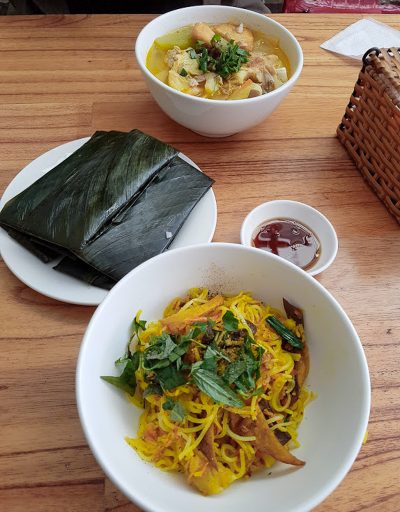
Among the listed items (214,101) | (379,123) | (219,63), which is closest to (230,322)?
(214,101)

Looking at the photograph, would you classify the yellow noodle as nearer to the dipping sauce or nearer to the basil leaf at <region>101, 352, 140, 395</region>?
the basil leaf at <region>101, 352, 140, 395</region>

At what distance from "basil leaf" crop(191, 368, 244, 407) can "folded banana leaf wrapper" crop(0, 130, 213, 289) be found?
34 centimetres

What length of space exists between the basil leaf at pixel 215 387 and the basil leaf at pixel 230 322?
89 mm

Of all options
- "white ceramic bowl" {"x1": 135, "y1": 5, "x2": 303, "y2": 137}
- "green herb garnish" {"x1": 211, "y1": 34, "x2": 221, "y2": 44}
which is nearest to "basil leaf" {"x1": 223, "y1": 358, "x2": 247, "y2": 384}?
"white ceramic bowl" {"x1": 135, "y1": 5, "x2": 303, "y2": 137}

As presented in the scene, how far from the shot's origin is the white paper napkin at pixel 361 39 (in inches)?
65.9

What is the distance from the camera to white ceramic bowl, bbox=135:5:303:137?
3.93 ft

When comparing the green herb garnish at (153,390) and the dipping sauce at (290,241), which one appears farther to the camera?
the dipping sauce at (290,241)

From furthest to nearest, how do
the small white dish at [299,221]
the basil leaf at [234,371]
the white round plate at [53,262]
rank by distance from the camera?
the small white dish at [299,221]
the white round plate at [53,262]
the basil leaf at [234,371]

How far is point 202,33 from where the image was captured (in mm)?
1409

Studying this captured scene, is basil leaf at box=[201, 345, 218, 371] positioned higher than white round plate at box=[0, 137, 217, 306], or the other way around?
basil leaf at box=[201, 345, 218, 371]

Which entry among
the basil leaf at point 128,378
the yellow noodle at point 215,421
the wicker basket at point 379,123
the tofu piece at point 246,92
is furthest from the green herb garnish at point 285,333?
the tofu piece at point 246,92

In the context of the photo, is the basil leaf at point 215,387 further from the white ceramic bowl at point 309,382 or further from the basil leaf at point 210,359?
the white ceramic bowl at point 309,382

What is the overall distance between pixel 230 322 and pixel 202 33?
986 mm

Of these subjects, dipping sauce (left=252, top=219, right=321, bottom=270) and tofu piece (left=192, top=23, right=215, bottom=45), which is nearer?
dipping sauce (left=252, top=219, right=321, bottom=270)
